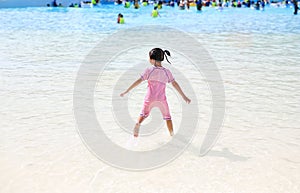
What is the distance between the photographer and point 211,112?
657cm

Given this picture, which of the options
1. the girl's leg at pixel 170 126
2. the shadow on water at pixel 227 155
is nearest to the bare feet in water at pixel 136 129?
the girl's leg at pixel 170 126

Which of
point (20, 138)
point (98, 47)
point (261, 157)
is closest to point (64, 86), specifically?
point (20, 138)

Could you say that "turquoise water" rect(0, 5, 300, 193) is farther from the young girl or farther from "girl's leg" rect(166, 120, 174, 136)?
the young girl

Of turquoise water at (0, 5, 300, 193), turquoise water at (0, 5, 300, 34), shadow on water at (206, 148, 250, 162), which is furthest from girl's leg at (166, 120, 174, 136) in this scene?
turquoise water at (0, 5, 300, 34)

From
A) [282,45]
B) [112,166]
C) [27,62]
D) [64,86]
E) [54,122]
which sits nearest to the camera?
[112,166]

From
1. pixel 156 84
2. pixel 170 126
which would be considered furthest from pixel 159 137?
pixel 156 84

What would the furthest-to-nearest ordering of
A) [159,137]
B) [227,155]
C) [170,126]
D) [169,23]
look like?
[169,23], [159,137], [170,126], [227,155]

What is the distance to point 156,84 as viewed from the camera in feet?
16.2

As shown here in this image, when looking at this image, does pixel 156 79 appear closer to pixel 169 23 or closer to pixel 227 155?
pixel 227 155

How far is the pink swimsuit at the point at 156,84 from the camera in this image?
487 centimetres

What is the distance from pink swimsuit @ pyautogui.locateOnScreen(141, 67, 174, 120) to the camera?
487cm

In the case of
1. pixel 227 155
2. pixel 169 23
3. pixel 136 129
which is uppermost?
pixel 169 23

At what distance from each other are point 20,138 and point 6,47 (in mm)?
10117

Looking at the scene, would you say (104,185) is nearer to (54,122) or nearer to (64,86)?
(54,122)
